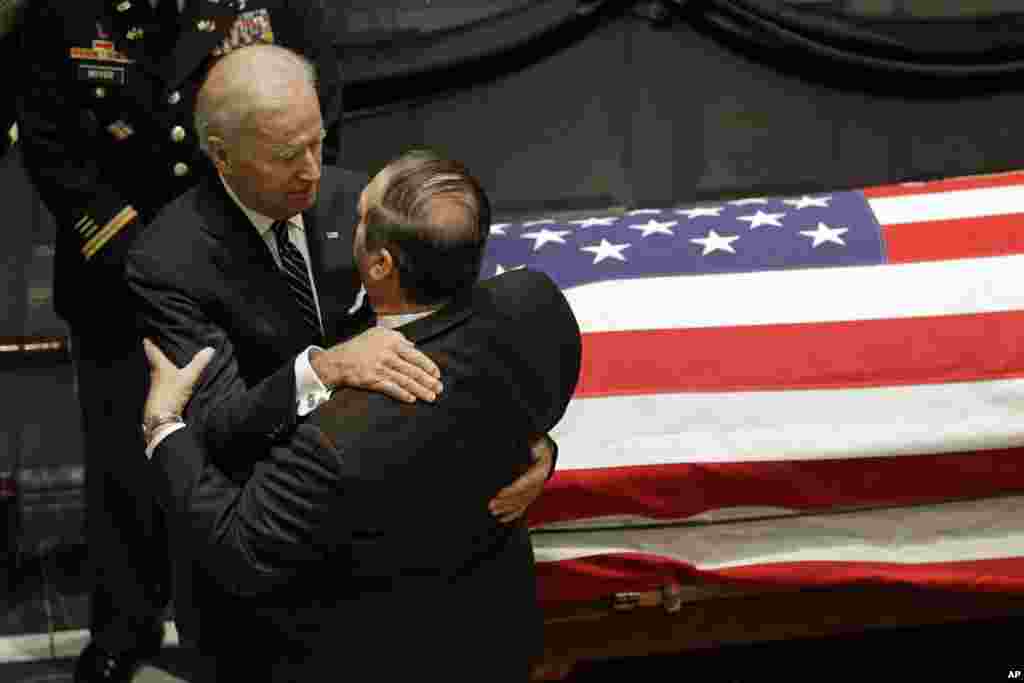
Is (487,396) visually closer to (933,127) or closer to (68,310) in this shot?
(68,310)

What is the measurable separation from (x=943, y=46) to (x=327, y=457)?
109 inches

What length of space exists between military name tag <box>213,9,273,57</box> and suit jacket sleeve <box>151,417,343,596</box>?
1.04 m

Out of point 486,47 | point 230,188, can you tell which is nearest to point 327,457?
point 230,188

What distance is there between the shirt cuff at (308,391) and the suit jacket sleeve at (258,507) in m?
0.05

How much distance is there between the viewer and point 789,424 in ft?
8.38

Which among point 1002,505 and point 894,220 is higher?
point 894,220

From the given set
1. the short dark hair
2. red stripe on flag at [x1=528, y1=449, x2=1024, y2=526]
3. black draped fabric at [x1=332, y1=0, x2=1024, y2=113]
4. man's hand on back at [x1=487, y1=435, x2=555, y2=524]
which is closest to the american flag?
red stripe on flag at [x1=528, y1=449, x2=1024, y2=526]

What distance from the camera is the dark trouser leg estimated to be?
2754mm

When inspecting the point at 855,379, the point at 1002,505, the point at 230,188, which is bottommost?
the point at 1002,505

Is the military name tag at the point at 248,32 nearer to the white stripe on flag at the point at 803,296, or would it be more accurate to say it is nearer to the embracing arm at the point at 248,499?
the white stripe on flag at the point at 803,296

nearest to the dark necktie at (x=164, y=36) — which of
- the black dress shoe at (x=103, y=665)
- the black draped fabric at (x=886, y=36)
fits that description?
the black dress shoe at (x=103, y=665)

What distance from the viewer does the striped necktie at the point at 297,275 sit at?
1.97m

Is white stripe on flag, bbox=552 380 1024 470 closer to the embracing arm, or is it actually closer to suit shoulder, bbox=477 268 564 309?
suit shoulder, bbox=477 268 564 309

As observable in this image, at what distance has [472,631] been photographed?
178 centimetres
